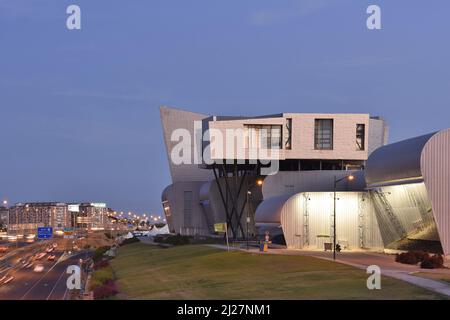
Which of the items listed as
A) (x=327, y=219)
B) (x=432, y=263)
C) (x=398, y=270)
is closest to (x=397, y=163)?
(x=432, y=263)

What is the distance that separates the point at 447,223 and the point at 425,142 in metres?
6.60

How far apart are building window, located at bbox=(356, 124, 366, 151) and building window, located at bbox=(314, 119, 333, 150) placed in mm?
→ 3698

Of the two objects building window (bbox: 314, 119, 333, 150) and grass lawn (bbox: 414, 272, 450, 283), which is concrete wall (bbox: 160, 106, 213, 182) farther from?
grass lawn (bbox: 414, 272, 450, 283)

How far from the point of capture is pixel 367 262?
195 feet

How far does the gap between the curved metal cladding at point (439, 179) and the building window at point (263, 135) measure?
48661 millimetres

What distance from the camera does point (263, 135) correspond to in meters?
110

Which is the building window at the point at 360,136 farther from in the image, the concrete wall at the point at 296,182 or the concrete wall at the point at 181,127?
the concrete wall at the point at 181,127

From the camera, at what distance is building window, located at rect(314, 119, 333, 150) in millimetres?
110750

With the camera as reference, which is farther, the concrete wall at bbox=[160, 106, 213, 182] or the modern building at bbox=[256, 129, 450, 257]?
the concrete wall at bbox=[160, 106, 213, 182]

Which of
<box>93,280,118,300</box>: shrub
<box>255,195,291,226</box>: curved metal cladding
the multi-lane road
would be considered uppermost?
<box>255,195,291,226</box>: curved metal cladding

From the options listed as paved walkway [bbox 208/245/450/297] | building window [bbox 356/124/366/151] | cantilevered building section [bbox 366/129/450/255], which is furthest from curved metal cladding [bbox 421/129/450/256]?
building window [bbox 356/124/366/151]

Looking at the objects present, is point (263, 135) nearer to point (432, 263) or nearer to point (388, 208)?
point (388, 208)
